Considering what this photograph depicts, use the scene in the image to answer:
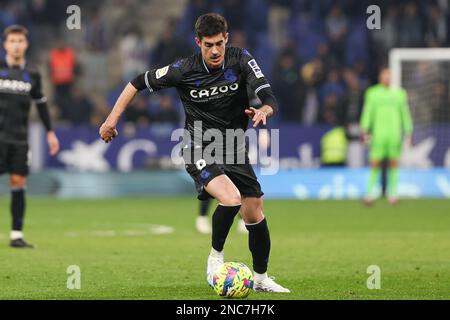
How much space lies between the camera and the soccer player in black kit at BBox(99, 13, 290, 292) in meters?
8.57

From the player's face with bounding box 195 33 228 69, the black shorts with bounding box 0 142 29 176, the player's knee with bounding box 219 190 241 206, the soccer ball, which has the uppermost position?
the player's face with bounding box 195 33 228 69

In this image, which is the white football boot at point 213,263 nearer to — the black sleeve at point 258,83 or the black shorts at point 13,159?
the black sleeve at point 258,83

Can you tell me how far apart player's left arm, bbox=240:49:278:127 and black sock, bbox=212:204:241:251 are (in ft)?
2.49

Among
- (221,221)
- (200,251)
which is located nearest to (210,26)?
(221,221)

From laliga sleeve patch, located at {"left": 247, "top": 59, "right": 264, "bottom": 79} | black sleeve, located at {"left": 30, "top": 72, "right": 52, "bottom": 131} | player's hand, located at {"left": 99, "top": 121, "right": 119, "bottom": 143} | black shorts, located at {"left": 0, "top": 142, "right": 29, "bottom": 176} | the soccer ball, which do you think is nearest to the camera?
the soccer ball

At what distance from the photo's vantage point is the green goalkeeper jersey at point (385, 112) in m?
19.4

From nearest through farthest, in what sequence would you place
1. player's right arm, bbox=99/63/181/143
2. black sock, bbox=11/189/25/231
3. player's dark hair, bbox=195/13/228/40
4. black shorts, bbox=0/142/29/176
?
player's dark hair, bbox=195/13/228/40, player's right arm, bbox=99/63/181/143, black shorts, bbox=0/142/29/176, black sock, bbox=11/189/25/231

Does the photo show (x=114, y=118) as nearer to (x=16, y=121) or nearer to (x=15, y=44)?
(x=15, y=44)

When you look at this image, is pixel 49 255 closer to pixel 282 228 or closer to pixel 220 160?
pixel 220 160

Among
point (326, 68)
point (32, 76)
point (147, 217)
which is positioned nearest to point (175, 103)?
point (326, 68)

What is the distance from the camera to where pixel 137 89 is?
28.8ft

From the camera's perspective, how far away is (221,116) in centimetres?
888

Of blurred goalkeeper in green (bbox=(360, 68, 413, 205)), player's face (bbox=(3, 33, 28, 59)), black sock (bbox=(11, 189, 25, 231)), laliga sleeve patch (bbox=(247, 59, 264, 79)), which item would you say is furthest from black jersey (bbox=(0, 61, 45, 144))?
blurred goalkeeper in green (bbox=(360, 68, 413, 205))

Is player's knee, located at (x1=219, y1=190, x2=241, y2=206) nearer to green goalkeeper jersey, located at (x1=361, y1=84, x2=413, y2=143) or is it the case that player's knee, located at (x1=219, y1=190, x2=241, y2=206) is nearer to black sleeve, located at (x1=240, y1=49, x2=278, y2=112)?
black sleeve, located at (x1=240, y1=49, x2=278, y2=112)
